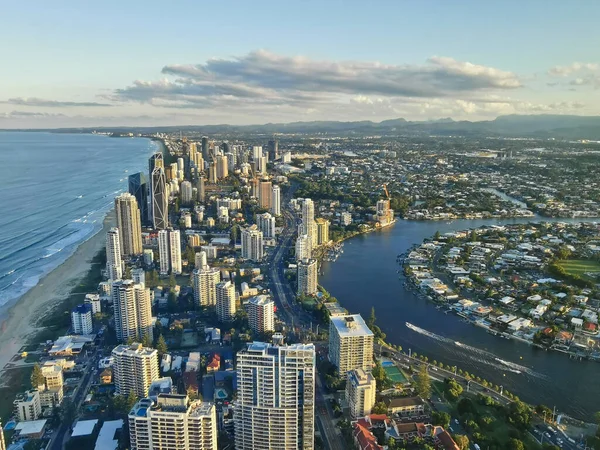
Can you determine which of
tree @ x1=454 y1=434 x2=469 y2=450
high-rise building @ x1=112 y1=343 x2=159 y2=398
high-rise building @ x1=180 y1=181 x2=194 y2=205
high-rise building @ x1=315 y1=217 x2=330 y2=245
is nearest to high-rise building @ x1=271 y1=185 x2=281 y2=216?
high-rise building @ x1=180 y1=181 x2=194 y2=205

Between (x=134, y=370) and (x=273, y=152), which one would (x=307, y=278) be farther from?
(x=273, y=152)

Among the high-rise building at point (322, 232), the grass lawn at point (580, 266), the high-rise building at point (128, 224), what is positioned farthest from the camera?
the high-rise building at point (322, 232)

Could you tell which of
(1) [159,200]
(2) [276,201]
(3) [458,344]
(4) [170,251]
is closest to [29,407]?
(4) [170,251]

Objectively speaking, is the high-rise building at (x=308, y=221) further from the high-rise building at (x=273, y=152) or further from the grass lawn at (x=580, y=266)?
the high-rise building at (x=273, y=152)

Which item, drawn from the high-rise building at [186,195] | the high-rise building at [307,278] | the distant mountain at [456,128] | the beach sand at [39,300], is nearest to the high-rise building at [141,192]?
the beach sand at [39,300]

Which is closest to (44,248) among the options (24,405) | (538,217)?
(24,405)

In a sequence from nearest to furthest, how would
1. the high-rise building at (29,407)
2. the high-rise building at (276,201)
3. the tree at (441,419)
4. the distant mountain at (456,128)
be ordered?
the tree at (441,419) → the high-rise building at (29,407) → the high-rise building at (276,201) → the distant mountain at (456,128)
